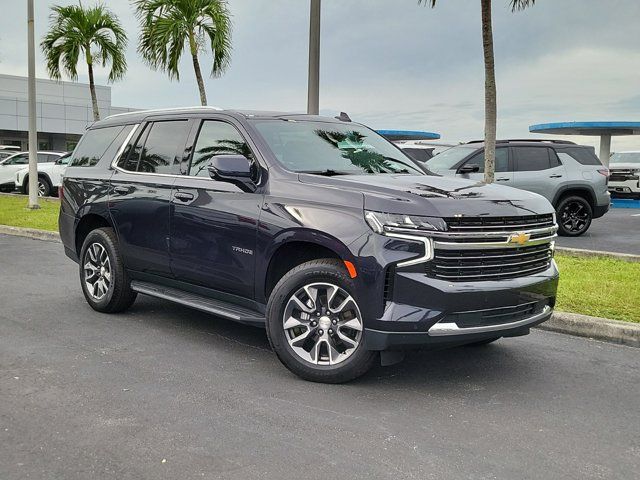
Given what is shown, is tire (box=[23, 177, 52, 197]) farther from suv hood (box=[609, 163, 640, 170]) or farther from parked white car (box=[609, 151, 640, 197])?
suv hood (box=[609, 163, 640, 170])

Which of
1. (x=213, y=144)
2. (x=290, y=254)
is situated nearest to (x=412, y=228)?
(x=290, y=254)

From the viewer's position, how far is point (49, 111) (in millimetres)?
55625

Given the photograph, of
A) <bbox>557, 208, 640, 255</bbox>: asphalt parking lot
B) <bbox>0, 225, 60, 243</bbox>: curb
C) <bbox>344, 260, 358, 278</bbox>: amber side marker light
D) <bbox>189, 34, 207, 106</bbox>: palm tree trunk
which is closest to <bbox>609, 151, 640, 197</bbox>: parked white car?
<bbox>557, 208, 640, 255</bbox>: asphalt parking lot

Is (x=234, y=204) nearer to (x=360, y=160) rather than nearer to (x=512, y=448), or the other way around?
(x=360, y=160)

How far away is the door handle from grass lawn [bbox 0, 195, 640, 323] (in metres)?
3.64

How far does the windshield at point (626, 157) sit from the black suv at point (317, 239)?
21319mm

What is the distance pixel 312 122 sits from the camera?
19.5ft

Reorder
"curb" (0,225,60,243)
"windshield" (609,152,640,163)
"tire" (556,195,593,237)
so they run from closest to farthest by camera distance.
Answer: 1. "curb" (0,225,60,243)
2. "tire" (556,195,593,237)
3. "windshield" (609,152,640,163)

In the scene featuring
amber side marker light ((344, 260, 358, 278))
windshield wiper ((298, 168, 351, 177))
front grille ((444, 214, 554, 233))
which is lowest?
amber side marker light ((344, 260, 358, 278))

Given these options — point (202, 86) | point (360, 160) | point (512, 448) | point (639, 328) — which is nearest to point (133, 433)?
point (512, 448)

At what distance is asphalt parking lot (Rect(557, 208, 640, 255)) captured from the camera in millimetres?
12273

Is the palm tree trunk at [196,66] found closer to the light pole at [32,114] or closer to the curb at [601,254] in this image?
the light pole at [32,114]

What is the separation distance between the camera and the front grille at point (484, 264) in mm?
4336

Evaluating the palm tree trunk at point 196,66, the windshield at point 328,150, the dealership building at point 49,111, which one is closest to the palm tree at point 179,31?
the palm tree trunk at point 196,66
